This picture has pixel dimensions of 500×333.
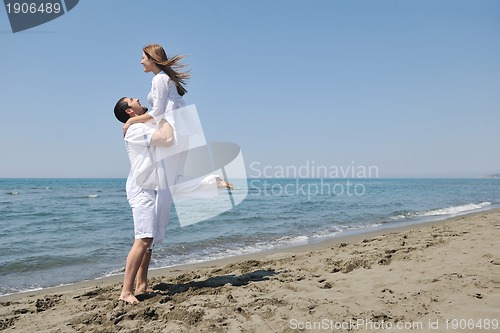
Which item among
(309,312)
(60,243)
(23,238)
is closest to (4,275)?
(60,243)

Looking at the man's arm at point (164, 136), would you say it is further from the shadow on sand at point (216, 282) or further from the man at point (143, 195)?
the shadow on sand at point (216, 282)

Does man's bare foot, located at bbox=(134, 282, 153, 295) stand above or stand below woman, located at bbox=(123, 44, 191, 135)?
below

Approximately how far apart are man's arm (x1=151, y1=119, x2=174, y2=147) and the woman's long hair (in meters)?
0.48

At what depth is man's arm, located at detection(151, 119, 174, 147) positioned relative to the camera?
349 centimetres

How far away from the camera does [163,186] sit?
3.67 m

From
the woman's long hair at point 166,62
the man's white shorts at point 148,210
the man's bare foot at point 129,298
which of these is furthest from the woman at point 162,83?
the man's bare foot at point 129,298

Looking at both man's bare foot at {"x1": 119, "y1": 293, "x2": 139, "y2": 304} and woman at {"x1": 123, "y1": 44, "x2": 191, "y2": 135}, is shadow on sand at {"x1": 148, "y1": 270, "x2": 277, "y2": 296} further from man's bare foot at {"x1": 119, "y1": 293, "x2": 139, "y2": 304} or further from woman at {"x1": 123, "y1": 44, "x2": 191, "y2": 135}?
woman at {"x1": 123, "y1": 44, "x2": 191, "y2": 135}

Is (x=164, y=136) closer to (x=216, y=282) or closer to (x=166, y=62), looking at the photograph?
(x=166, y=62)

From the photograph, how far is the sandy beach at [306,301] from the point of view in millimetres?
2928

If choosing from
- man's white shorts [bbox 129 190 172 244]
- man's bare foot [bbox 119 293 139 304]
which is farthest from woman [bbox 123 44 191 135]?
man's bare foot [bbox 119 293 139 304]

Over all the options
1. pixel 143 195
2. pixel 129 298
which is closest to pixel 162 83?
pixel 143 195

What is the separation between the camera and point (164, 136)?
349cm

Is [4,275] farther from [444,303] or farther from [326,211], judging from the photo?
[326,211]

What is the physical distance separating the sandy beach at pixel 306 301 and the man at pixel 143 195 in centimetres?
39
